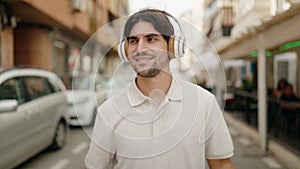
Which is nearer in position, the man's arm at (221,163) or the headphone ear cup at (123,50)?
the headphone ear cup at (123,50)

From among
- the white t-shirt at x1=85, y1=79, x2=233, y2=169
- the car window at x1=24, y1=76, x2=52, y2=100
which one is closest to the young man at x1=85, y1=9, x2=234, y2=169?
the white t-shirt at x1=85, y1=79, x2=233, y2=169

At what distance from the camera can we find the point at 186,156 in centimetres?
146

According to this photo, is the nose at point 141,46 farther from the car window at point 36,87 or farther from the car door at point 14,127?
the car window at point 36,87

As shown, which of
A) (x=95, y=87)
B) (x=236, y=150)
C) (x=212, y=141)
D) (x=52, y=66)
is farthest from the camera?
(x=52, y=66)

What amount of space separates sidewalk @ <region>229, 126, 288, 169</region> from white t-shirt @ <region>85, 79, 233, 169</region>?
4.70 metres

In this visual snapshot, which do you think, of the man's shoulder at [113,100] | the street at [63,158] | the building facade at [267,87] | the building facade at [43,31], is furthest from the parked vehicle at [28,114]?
the man's shoulder at [113,100]

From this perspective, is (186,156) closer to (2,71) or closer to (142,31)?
(142,31)

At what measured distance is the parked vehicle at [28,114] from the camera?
4.79m

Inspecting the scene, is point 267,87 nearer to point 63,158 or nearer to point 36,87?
point 63,158

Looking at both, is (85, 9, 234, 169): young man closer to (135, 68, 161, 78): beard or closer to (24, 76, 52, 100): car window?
(135, 68, 161, 78): beard

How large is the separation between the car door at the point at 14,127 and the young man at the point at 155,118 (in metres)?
3.49

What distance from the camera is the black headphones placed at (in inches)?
54.9

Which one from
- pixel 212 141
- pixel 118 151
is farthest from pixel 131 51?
pixel 212 141

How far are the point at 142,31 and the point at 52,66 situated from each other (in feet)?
47.8
